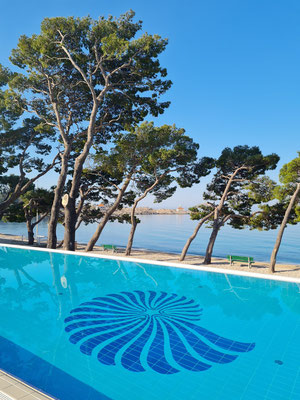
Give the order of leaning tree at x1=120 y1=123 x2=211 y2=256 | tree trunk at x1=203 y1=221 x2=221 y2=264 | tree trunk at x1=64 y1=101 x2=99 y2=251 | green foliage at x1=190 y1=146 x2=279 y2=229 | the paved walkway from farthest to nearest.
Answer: tree trunk at x1=203 y1=221 x2=221 y2=264
leaning tree at x1=120 y1=123 x2=211 y2=256
green foliage at x1=190 y1=146 x2=279 y2=229
tree trunk at x1=64 y1=101 x2=99 y2=251
the paved walkway

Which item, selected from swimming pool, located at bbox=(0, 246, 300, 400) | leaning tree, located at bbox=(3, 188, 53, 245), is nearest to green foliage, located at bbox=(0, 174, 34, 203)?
leaning tree, located at bbox=(3, 188, 53, 245)

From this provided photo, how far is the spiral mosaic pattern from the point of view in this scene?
3.28m

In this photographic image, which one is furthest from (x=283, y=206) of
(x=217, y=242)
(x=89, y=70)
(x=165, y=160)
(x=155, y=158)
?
(x=217, y=242)

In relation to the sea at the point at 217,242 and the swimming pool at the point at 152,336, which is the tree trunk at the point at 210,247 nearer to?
the swimming pool at the point at 152,336

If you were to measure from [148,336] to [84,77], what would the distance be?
11970 mm

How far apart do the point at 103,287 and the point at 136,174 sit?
11621mm

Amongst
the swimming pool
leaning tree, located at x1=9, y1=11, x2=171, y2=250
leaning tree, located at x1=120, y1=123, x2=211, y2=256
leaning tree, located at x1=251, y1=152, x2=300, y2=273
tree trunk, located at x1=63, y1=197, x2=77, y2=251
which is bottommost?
the swimming pool

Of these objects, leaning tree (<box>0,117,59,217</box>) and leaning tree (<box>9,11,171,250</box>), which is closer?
leaning tree (<box>9,11,171,250</box>)

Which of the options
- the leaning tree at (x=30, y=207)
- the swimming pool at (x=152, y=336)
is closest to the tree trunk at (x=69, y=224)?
the swimming pool at (x=152, y=336)

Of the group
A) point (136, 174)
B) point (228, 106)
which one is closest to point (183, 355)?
point (136, 174)

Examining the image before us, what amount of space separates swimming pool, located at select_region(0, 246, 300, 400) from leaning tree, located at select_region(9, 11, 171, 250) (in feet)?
24.3

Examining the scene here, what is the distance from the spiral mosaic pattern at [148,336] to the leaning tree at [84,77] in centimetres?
848

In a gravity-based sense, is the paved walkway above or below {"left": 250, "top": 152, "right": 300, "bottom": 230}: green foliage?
below

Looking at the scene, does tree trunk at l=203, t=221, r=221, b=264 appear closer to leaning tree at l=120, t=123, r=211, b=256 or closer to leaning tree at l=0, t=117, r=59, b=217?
leaning tree at l=120, t=123, r=211, b=256
